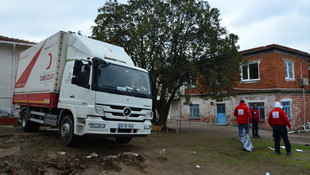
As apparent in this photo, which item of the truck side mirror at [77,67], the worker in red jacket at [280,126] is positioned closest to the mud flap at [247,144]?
the worker in red jacket at [280,126]

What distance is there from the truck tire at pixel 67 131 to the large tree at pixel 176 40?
523cm

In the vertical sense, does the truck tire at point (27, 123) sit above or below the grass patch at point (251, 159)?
above

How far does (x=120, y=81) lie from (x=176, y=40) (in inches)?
242

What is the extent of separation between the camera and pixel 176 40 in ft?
37.3

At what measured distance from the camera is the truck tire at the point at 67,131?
243 inches

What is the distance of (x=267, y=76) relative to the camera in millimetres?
16156

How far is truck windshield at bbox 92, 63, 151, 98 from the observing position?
19.0 feet

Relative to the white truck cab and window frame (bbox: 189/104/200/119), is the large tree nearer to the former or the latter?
the white truck cab

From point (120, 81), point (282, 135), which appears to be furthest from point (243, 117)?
point (120, 81)

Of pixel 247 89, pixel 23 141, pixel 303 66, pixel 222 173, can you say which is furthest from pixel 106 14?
pixel 303 66

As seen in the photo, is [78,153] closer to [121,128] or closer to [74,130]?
[74,130]

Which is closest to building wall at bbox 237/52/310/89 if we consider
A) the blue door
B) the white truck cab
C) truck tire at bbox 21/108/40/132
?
the blue door

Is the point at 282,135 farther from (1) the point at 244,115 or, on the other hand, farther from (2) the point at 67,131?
(2) the point at 67,131

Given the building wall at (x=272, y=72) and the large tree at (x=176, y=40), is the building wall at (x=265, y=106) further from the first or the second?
the large tree at (x=176, y=40)
